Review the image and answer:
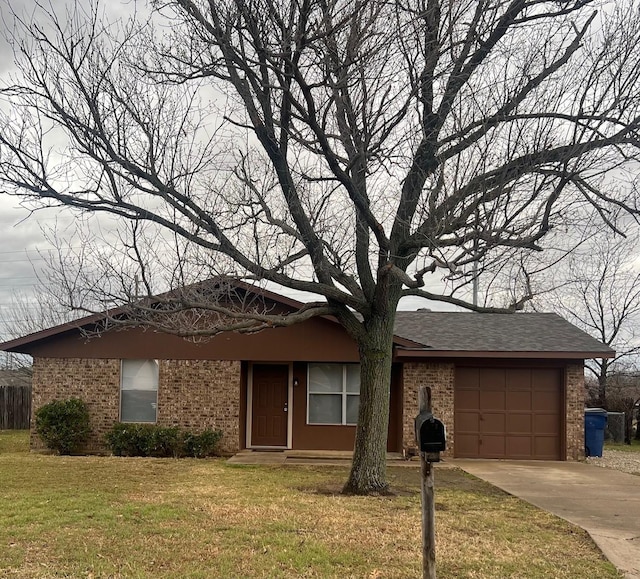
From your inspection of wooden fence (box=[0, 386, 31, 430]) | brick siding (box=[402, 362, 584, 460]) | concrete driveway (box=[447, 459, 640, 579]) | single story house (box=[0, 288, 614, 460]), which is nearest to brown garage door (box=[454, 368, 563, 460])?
single story house (box=[0, 288, 614, 460])

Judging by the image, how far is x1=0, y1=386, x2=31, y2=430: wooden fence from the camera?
2264 centimetres

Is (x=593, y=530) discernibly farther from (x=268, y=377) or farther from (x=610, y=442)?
(x=610, y=442)

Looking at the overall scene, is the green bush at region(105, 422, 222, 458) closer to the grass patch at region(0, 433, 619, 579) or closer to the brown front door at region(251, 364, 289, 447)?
the brown front door at region(251, 364, 289, 447)

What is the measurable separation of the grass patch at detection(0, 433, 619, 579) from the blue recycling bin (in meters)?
6.20

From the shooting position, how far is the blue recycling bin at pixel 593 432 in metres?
17.0

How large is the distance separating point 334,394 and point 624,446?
33.8 feet

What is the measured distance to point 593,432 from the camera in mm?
17125

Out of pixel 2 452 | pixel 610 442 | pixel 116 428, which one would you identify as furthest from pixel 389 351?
pixel 610 442

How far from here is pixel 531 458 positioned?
1606cm

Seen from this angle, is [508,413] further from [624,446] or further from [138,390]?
[138,390]

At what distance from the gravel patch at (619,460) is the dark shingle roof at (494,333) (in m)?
2.50

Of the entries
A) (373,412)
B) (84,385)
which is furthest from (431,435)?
(84,385)

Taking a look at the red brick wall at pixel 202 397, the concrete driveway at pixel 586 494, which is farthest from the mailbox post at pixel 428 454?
the red brick wall at pixel 202 397

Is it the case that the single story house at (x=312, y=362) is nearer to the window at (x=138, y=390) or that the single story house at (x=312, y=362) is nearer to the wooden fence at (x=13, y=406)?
the window at (x=138, y=390)
